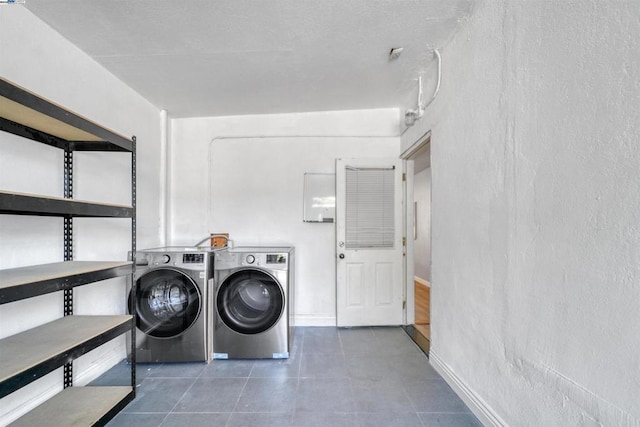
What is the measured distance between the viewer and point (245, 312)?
2252 millimetres

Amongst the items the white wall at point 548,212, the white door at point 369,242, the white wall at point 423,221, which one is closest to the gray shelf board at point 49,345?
the white door at point 369,242

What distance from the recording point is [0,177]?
144 centimetres

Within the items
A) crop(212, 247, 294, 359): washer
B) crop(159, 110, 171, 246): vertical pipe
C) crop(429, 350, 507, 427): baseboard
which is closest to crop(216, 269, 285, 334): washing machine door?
crop(212, 247, 294, 359): washer

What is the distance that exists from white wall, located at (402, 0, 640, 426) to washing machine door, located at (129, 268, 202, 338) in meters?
2.00

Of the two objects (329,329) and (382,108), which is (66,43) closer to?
(382,108)

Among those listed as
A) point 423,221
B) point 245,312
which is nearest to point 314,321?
point 245,312

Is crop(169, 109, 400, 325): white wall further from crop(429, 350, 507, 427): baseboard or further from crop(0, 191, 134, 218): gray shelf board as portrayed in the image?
crop(0, 191, 134, 218): gray shelf board

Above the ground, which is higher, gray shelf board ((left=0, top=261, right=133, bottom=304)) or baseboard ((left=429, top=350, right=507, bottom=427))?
gray shelf board ((left=0, top=261, right=133, bottom=304))

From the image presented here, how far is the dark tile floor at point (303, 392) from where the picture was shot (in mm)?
1552

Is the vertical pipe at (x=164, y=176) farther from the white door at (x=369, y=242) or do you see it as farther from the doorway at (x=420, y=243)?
the doorway at (x=420, y=243)

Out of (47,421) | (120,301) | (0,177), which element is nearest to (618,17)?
(0,177)

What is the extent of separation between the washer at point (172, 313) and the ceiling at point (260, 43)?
151 cm

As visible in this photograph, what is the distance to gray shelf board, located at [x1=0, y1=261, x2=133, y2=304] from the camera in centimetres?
103

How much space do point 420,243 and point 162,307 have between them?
4584 mm
